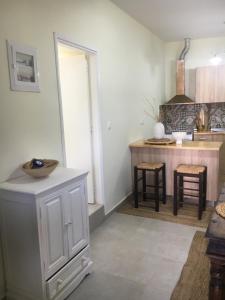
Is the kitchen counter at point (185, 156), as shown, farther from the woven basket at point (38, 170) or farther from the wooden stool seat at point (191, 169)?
the woven basket at point (38, 170)

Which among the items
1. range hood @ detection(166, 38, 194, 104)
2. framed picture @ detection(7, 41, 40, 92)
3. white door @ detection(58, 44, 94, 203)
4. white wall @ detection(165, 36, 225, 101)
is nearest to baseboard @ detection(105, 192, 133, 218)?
white door @ detection(58, 44, 94, 203)

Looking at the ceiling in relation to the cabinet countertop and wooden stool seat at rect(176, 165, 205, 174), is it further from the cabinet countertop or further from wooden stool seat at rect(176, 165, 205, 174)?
the cabinet countertop

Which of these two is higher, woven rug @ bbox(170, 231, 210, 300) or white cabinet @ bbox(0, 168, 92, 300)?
white cabinet @ bbox(0, 168, 92, 300)

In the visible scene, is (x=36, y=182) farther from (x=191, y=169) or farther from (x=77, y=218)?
(x=191, y=169)

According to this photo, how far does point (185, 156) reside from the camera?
4055mm

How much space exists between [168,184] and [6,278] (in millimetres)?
2744

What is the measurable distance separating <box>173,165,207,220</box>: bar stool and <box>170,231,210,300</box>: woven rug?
0.82 metres

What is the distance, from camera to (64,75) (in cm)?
351

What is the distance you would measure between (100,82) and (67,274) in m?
2.24

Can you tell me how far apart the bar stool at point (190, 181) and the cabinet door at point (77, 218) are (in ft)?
5.40

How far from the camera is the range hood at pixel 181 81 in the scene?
5.84m

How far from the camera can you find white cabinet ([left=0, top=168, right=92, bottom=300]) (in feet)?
6.28

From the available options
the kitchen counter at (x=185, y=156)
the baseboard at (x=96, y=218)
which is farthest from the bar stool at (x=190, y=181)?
the baseboard at (x=96, y=218)

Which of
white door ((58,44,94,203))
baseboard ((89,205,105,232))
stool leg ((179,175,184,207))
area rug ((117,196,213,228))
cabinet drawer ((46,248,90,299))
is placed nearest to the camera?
cabinet drawer ((46,248,90,299))
